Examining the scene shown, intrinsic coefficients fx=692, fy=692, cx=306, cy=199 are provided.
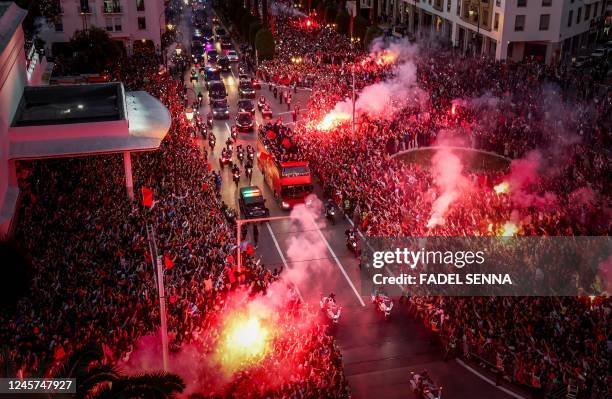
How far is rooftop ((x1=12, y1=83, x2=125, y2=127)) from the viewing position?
1121 inches

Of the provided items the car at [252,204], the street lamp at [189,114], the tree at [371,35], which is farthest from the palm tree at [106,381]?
the tree at [371,35]

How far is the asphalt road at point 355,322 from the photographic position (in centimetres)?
1984

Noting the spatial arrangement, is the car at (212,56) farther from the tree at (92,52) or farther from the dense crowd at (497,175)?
the dense crowd at (497,175)

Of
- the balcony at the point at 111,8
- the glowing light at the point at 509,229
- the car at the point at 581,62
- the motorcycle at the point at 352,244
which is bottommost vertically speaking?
the motorcycle at the point at 352,244

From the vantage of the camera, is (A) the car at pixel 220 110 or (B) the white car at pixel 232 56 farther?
(B) the white car at pixel 232 56

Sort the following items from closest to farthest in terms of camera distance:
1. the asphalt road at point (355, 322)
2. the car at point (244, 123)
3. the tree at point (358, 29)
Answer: the asphalt road at point (355, 322) < the car at point (244, 123) < the tree at point (358, 29)

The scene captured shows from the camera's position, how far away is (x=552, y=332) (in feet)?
64.5

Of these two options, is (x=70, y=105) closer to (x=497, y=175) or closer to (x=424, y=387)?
(x=497, y=175)

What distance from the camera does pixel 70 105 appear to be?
3166 centimetres

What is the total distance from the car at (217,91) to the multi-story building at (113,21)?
1769 centimetres

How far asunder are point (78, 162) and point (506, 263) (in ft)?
62.5

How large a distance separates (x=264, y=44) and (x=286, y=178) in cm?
3136

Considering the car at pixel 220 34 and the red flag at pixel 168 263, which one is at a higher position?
the car at pixel 220 34

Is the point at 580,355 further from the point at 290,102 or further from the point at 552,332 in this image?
the point at 290,102
